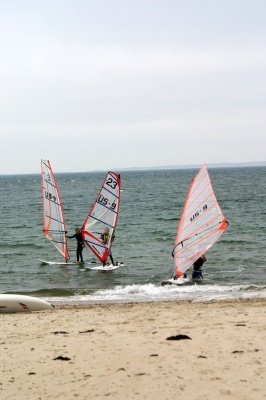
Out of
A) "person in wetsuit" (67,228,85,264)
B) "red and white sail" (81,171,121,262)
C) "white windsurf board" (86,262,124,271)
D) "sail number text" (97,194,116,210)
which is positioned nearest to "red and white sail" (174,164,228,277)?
"white windsurf board" (86,262,124,271)

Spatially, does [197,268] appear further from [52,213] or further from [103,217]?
[52,213]

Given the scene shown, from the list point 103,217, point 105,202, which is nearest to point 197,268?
point 103,217

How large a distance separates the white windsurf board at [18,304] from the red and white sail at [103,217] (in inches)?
305

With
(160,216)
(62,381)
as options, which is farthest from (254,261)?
(160,216)

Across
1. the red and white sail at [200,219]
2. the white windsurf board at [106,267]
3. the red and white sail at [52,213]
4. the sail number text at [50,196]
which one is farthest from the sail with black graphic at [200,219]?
the sail number text at [50,196]

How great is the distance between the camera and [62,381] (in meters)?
6.45

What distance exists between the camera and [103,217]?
19.9 meters

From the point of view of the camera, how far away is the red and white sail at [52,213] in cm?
2123

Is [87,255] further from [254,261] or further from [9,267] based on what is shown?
[254,261]

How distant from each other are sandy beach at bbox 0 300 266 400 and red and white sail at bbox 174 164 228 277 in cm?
432

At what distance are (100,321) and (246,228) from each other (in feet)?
69.5

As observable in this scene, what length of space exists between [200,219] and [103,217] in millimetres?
5929

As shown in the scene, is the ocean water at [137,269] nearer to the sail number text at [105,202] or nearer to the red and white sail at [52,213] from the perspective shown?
the red and white sail at [52,213]

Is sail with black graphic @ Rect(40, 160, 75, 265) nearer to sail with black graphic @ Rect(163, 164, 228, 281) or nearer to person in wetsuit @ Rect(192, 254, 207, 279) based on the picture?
person in wetsuit @ Rect(192, 254, 207, 279)
